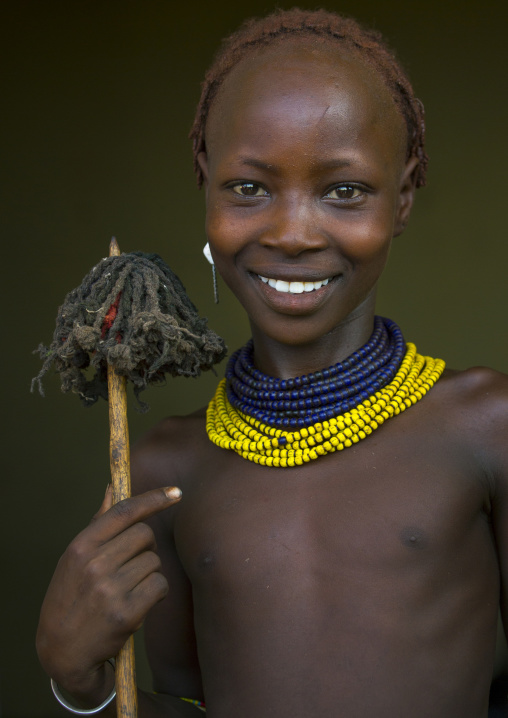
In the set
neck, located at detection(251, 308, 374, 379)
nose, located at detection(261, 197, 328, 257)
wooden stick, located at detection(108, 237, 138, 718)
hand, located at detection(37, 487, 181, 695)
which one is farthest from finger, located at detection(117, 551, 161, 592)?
nose, located at detection(261, 197, 328, 257)

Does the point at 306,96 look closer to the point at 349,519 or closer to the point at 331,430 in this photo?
the point at 331,430

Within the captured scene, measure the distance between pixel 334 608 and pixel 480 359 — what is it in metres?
2.01

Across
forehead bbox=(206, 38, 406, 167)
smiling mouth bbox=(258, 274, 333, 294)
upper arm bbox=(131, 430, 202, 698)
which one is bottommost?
upper arm bbox=(131, 430, 202, 698)

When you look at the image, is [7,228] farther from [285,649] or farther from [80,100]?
[285,649]

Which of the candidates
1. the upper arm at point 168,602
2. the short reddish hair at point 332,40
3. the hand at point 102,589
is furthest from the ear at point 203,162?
the hand at point 102,589

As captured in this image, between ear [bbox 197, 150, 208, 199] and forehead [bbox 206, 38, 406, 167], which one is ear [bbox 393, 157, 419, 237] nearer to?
forehead [bbox 206, 38, 406, 167]

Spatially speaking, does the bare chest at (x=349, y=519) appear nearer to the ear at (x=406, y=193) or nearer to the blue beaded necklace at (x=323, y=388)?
the blue beaded necklace at (x=323, y=388)

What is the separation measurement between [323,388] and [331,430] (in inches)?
3.3

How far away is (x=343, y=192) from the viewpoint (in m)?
1.58

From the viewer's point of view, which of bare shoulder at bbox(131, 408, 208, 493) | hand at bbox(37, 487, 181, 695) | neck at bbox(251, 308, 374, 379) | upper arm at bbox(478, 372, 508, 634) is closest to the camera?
hand at bbox(37, 487, 181, 695)

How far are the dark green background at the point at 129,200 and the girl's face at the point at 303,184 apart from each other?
174 centimetres

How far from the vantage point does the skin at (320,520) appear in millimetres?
1539

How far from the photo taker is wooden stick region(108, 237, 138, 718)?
1.54 metres

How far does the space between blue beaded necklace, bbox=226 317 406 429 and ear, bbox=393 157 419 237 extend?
23cm
